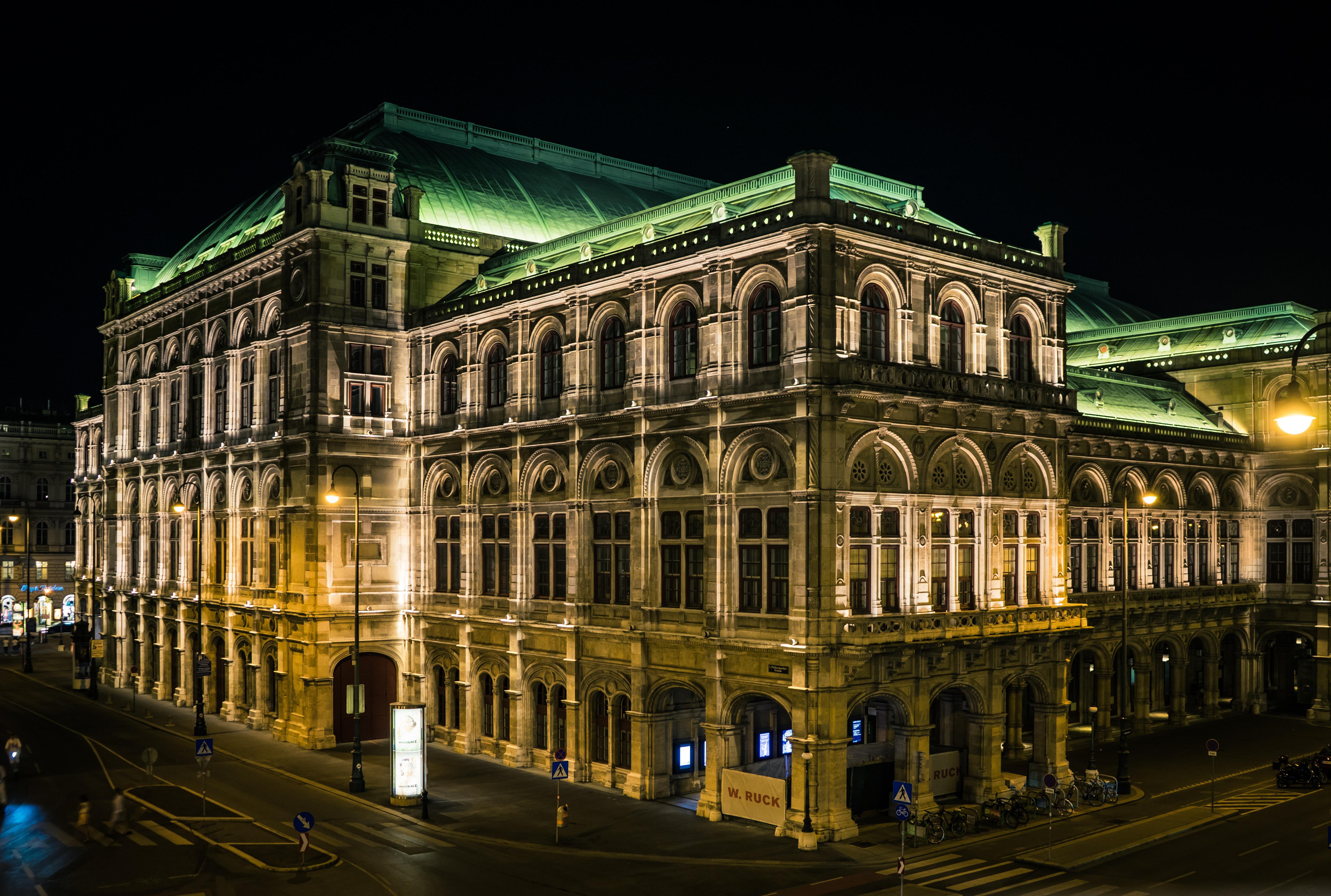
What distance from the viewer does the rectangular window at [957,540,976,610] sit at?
43.9 meters

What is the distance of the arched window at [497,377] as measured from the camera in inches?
2126

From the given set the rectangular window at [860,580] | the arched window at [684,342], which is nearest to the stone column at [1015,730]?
the rectangular window at [860,580]

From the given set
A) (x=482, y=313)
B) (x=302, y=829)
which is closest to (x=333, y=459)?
(x=482, y=313)

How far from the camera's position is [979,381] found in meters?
43.8

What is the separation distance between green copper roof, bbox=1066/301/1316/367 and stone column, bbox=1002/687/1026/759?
3207 centimetres

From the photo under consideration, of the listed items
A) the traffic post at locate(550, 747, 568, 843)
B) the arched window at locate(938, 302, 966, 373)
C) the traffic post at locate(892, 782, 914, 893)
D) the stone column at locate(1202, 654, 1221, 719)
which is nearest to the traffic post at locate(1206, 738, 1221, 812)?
the traffic post at locate(892, 782, 914, 893)

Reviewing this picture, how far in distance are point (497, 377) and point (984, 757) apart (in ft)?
87.7

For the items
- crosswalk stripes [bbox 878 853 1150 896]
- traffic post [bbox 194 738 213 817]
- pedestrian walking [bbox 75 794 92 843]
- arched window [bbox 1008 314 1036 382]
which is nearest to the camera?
crosswalk stripes [bbox 878 853 1150 896]

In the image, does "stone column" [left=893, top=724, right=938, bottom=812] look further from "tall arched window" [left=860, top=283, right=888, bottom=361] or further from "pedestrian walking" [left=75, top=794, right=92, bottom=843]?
"pedestrian walking" [left=75, top=794, right=92, bottom=843]

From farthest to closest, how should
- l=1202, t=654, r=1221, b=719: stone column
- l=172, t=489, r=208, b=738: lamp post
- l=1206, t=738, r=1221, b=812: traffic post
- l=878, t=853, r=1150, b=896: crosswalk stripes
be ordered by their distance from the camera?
l=172, t=489, r=208, b=738: lamp post, l=1202, t=654, r=1221, b=719: stone column, l=1206, t=738, r=1221, b=812: traffic post, l=878, t=853, r=1150, b=896: crosswalk stripes

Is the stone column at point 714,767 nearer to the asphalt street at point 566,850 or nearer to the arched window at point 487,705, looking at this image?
the asphalt street at point 566,850

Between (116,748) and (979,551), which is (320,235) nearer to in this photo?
(116,748)

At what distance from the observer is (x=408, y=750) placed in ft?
140

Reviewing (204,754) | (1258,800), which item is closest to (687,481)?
(204,754)
